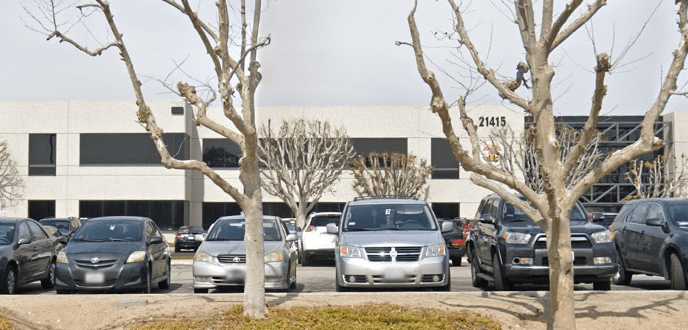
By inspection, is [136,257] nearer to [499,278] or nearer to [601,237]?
[499,278]

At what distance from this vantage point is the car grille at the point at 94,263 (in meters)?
13.8

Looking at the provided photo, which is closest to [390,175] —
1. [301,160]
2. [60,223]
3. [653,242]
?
Answer: [301,160]

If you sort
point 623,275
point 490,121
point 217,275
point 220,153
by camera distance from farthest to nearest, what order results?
1. point 220,153
2. point 490,121
3. point 623,275
4. point 217,275

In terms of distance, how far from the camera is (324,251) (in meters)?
23.6

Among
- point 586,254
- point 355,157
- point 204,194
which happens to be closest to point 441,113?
point 586,254

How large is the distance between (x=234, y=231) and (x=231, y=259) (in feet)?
4.91

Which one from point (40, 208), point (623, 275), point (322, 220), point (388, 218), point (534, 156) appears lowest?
point (623, 275)

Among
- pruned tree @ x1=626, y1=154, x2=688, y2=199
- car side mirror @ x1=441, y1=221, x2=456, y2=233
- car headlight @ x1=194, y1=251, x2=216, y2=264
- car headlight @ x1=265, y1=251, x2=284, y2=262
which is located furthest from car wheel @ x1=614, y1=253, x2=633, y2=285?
pruned tree @ x1=626, y1=154, x2=688, y2=199

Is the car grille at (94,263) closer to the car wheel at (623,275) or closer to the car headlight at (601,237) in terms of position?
the car headlight at (601,237)

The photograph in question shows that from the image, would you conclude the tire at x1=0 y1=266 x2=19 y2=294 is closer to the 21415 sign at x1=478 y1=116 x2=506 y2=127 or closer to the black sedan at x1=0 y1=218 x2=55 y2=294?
the black sedan at x1=0 y1=218 x2=55 y2=294

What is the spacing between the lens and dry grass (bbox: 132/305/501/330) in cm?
979

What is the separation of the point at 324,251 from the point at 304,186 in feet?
62.0

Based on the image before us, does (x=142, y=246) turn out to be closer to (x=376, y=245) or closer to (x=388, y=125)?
(x=376, y=245)

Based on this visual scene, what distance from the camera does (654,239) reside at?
1411 cm
